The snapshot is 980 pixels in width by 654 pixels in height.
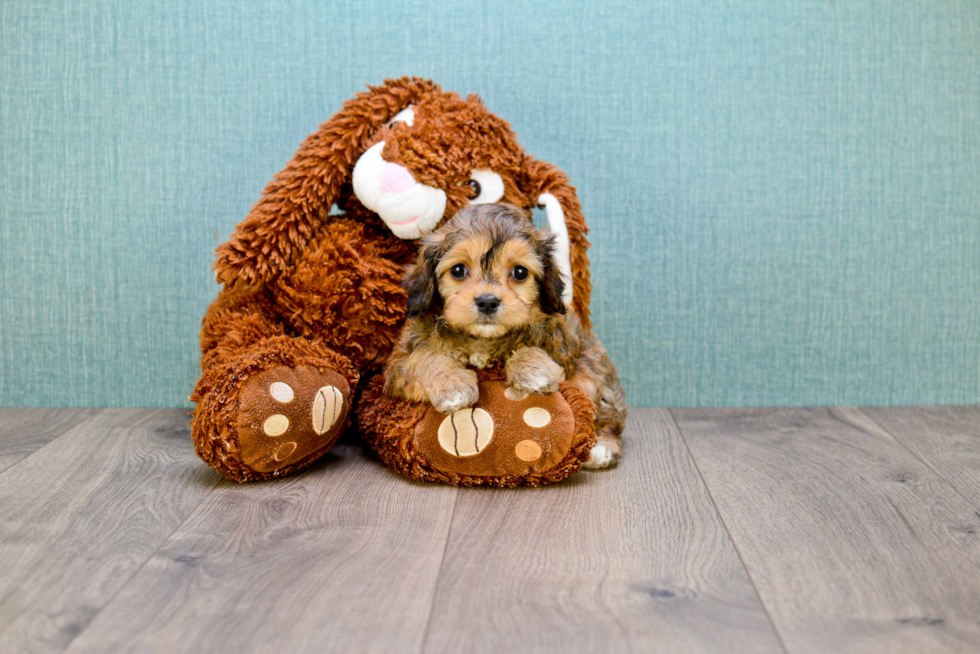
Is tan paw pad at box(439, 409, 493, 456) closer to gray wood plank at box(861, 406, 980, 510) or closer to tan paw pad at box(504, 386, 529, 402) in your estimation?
tan paw pad at box(504, 386, 529, 402)

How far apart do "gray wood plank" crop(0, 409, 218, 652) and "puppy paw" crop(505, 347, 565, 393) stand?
0.72m

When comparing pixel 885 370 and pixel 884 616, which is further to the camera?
pixel 885 370

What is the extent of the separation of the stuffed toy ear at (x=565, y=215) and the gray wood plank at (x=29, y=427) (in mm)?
1449

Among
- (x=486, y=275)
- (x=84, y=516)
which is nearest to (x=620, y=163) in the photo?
(x=486, y=275)

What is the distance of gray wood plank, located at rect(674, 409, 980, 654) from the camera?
1221 mm

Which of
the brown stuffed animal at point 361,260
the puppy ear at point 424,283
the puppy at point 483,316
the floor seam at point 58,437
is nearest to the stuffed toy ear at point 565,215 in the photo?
the brown stuffed animal at point 361,260

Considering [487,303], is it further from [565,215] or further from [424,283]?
[565,215]

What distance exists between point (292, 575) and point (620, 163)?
1.67 metres

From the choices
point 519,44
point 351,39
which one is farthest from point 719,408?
point 351,39

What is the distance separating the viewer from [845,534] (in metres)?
1.57

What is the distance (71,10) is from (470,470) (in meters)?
1.89

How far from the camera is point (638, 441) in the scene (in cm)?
227

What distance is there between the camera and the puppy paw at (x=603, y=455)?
1.96 m

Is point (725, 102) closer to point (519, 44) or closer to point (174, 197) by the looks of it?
point (519, 44)
